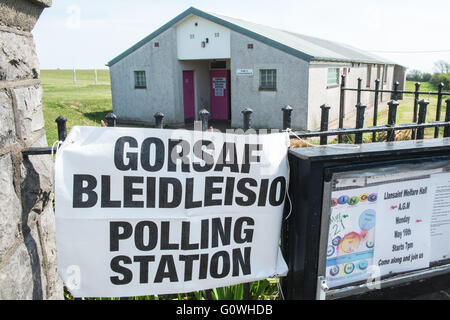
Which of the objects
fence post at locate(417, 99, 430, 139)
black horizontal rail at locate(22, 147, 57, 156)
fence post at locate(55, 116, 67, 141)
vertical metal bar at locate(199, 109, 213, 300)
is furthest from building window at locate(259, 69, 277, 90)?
black horizontal rail at locate(22, 147, 57, 156)

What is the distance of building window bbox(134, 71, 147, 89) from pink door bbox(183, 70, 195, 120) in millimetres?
2014

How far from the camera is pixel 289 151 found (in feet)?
8.26

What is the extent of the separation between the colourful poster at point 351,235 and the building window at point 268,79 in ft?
43.2

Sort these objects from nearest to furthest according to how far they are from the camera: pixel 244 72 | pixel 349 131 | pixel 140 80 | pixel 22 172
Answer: pixel 22 172 → pixel 349 131 → pixel 244 72 → pixel 140 80

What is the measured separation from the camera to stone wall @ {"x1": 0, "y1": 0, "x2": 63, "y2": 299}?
6.15 ft

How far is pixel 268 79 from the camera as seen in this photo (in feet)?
51.0

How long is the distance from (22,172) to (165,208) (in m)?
0.82

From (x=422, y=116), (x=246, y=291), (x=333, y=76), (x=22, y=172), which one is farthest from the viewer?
(x=333, y=76)

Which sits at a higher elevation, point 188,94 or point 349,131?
point 188,94

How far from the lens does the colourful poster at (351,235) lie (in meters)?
2.49

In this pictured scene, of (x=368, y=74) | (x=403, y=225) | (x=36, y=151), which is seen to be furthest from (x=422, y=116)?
(x=368, y=74)

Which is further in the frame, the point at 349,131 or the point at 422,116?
the point at 422,116

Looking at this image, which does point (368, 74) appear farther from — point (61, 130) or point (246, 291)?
point (61, 130)
